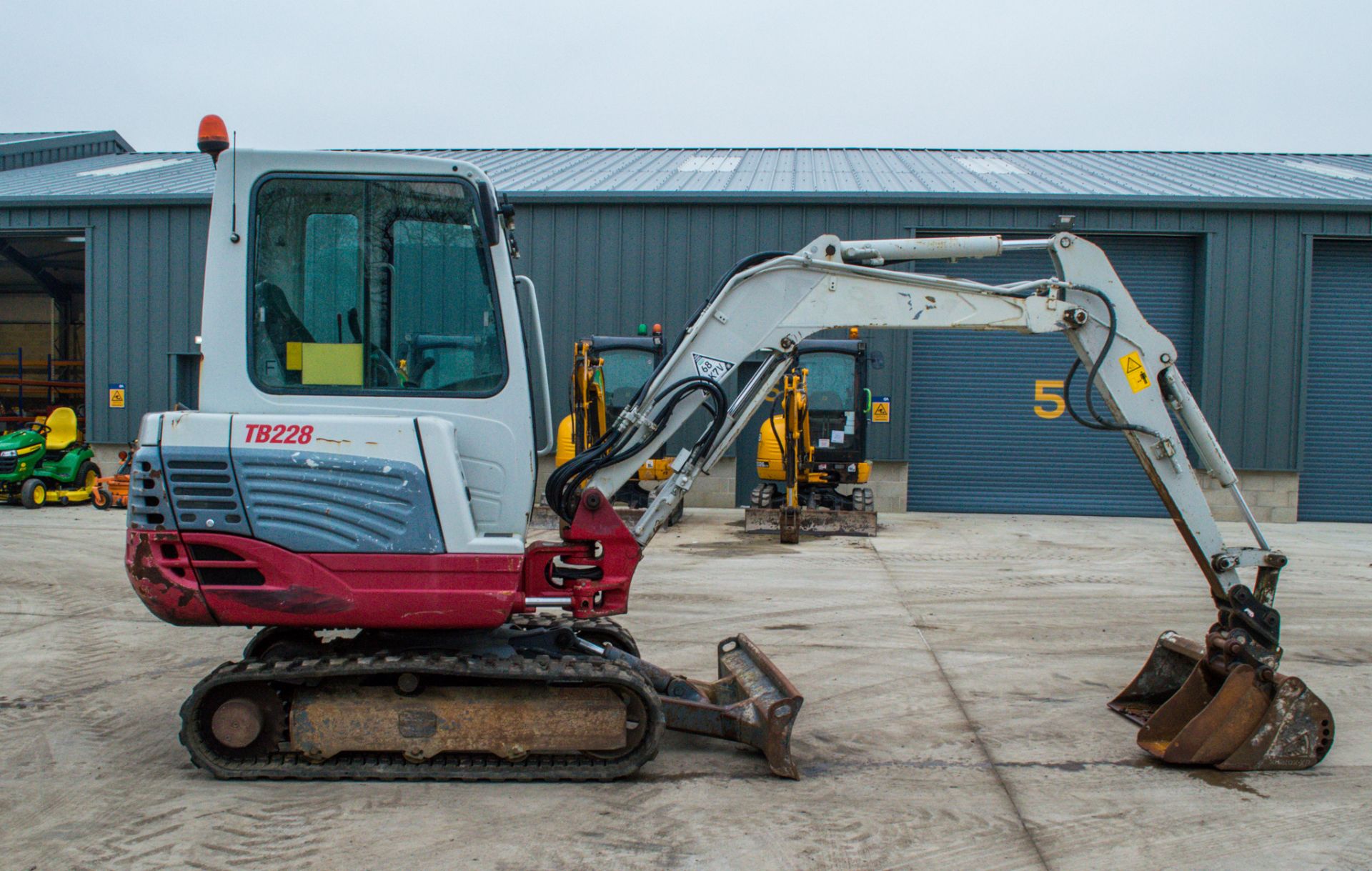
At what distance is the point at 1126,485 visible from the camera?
53.5ft

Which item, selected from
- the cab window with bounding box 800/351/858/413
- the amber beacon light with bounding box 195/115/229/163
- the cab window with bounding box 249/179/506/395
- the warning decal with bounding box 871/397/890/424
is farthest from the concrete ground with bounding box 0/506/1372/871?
the warning decal with bounding box 871/397/890/424

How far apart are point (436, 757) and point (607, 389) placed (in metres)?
10.6

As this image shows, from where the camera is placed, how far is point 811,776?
450 centimetres

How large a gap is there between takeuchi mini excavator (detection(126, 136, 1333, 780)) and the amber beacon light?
10cm

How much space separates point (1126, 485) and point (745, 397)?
13365 mm

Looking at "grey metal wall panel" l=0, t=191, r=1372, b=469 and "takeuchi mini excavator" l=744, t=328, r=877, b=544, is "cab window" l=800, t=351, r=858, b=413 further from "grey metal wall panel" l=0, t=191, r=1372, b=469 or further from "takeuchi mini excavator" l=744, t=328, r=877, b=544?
"grey metal wall panel" l=0, t=191, r=1372, b=469

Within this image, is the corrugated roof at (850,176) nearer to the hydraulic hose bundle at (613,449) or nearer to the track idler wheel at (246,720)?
the hydraulic hose bundle at (613,449)

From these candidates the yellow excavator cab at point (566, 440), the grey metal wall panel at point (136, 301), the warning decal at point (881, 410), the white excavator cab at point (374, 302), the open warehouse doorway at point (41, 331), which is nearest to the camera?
the white excavator cab at point (374, 302)

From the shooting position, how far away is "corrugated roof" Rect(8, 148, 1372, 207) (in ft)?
52.6

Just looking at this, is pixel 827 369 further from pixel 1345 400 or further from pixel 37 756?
pixel 37 756

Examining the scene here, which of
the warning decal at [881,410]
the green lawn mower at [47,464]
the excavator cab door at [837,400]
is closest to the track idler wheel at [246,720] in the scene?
the excavator cab door at [837,400]

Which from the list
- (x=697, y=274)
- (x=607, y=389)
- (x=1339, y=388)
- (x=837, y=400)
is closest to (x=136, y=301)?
(x=607, y=389)

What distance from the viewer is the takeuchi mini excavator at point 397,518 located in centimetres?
414

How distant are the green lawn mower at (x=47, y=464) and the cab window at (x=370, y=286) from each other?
13934 mm
